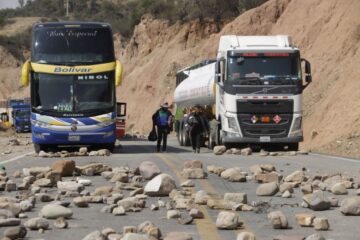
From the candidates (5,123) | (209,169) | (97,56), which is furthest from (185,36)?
(209,169)

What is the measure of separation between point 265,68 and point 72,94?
6780 millimetres

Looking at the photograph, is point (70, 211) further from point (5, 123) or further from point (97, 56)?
point (5, 123)

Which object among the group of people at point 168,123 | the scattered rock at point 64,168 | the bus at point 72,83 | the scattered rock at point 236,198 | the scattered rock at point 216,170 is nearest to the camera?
the scattered rock at point 236,198

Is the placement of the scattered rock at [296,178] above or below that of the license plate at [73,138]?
above

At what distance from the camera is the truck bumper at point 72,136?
992 inches

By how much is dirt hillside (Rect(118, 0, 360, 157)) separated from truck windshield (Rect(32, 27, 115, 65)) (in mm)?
9809

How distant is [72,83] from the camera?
2541 cm

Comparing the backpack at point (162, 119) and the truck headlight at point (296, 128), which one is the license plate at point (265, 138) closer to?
the truck headlight at point (296, 128)

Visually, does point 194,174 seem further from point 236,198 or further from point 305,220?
point 305,220

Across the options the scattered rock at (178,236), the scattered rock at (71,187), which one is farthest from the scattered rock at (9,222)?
the scattered rock at (71,187)

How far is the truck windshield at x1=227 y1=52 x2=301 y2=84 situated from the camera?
2523cm

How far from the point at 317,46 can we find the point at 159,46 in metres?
31.7

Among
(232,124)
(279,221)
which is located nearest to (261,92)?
(232,124)

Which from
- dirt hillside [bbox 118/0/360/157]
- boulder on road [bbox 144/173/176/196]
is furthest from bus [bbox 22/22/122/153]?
boulder on road [bbox 144/173/176/196]
